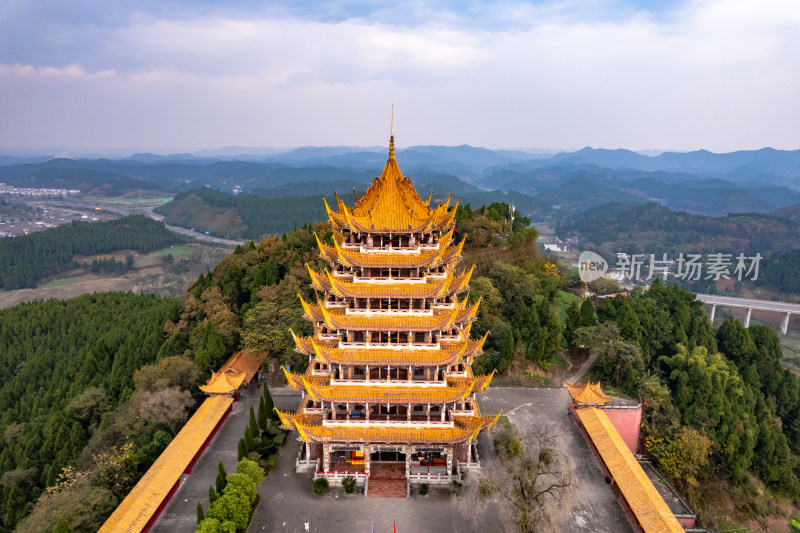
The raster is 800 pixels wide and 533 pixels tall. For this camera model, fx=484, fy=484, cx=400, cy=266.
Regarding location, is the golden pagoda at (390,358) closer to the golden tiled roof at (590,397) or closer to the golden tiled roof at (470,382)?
the golden tiled roof at (470,382)

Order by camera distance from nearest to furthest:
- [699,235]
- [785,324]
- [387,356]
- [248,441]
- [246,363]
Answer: [387,356] < [248,441] < [246,363] < [785,324] < [699,235]

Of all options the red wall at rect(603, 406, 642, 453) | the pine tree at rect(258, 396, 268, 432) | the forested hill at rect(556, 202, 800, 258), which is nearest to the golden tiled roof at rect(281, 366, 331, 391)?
the pine tree at rect(258, 396, 268, 432)

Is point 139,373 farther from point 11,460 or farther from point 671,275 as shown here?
point 671,275

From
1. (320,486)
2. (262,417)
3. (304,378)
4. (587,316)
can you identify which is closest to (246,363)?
(262,417)

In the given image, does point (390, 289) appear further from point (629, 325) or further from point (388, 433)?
point (629, 325)

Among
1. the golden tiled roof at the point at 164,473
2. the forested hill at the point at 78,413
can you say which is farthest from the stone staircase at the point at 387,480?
the forested hill at the point at 78,413

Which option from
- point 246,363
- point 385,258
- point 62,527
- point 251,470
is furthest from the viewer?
point 246,363

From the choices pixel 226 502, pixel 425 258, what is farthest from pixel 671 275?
pixel 226 502
